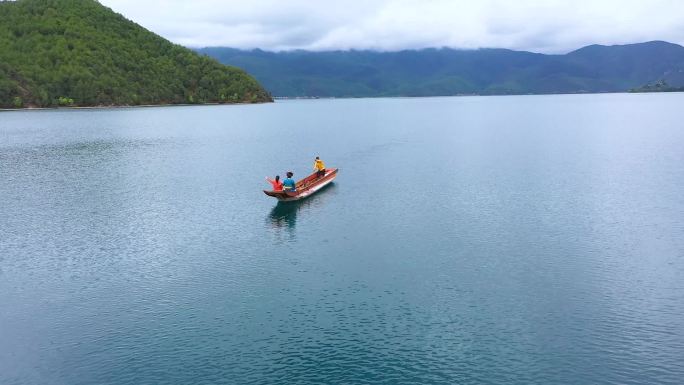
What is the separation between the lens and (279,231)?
2389 inches

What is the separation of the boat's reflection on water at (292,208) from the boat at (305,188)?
703 millimetres

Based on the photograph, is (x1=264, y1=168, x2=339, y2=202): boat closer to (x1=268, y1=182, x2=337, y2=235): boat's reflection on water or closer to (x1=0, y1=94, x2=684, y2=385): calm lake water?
(x1=268, y1=182, x2=337, y2=235): boat's reflection on water

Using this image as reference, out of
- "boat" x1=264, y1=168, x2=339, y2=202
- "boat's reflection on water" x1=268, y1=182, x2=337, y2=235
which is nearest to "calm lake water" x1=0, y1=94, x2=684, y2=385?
"boat's reflection on water" x1=268, y1=182, x2=337, y2=235

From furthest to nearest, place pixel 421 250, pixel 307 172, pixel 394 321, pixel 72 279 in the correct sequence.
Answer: pixel 307 172 → pixel 421 250 → pixel 72 279 → pixel 394 321

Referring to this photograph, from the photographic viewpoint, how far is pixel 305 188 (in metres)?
78.8

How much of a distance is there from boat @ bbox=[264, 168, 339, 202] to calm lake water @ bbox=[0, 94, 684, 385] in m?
1.52

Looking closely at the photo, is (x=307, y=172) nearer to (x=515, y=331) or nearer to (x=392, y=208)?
(x=392, y=208)

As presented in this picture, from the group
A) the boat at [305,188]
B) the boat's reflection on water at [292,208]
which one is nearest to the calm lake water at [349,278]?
the boat's reflection on water at [292,208]

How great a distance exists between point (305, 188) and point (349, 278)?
34588 millimetres

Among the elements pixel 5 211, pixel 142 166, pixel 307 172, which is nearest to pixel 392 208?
pixel 307 172

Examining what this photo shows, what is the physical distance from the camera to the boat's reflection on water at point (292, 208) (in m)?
64.0

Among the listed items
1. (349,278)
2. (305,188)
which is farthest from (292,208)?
(349,278)

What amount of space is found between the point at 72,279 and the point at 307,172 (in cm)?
5670

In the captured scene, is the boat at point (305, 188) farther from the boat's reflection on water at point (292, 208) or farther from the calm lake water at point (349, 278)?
the calm lake water at point (349, 278)
